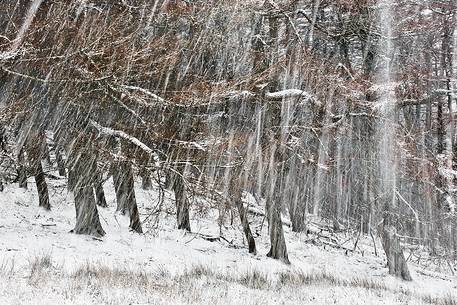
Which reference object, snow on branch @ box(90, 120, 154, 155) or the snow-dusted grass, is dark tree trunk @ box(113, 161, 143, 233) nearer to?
snow on branch @ box(90, 120, 154, 155)

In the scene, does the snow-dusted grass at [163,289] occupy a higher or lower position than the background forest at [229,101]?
lower

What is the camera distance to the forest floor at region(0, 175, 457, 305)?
23.8 ft

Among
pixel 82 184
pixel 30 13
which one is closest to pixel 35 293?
pixel 30 13

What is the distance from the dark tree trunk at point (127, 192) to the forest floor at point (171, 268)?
50cm

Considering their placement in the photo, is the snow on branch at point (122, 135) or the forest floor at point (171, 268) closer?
the forest floor at point (171, 268)

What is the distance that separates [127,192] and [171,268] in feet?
16.6

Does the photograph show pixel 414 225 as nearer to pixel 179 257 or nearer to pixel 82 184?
pixel 179 257

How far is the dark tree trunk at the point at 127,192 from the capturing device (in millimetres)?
9570

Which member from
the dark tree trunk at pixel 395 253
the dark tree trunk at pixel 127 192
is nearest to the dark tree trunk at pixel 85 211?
the dark tree trunk at pixel 127 192

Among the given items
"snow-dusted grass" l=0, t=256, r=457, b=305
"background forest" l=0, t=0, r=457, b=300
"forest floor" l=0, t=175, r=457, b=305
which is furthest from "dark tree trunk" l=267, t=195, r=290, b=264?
"snow-dusted grass" l=0, t=256, r=457, b=305

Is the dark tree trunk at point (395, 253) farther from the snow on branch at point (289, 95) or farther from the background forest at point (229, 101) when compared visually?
the snow on branch at point (289, 95)

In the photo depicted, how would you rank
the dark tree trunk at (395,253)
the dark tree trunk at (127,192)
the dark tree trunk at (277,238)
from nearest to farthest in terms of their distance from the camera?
the dark tree trunk at (127,192) → the dark tree trunk at (395,253) → the dark tree trunk at (277,238)

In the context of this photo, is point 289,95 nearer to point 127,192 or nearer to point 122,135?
point 122,135

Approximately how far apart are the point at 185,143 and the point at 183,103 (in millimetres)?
864
